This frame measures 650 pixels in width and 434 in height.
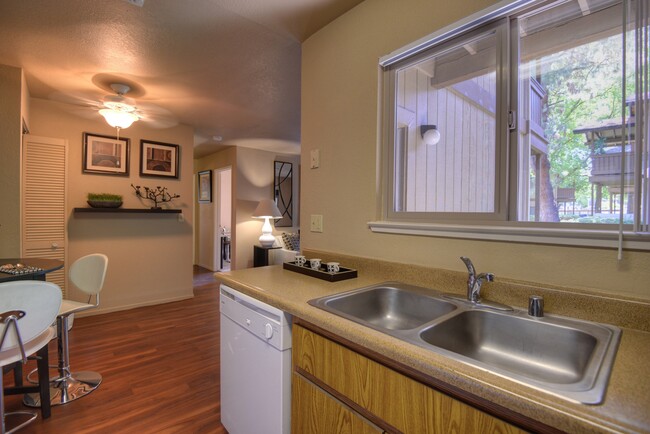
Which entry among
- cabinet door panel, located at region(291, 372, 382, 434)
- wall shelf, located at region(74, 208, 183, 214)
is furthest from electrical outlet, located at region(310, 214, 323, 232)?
wall shelf, located at region(74, 208, 183, 214)

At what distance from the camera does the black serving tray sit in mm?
1505

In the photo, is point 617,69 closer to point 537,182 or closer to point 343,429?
point 537,182

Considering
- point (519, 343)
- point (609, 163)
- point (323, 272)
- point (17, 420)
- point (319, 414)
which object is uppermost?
point (609, 163)

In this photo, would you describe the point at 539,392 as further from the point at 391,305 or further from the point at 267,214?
the point at 267,214

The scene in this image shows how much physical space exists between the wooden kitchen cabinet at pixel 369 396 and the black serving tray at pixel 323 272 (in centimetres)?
40

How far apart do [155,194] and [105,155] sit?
681mm

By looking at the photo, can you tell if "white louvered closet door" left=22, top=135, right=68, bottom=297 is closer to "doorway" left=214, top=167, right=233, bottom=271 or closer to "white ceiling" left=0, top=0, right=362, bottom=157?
"white ceiling" left=0, top=0, right=362, bottom=157

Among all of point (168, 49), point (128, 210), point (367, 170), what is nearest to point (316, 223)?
point (367, 170)

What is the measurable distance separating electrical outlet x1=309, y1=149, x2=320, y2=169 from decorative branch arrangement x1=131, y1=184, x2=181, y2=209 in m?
2.82

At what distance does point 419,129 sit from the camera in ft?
5.38

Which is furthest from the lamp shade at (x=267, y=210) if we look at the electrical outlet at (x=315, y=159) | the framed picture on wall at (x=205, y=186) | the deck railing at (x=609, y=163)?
the deck railing at (x=609, y=163)

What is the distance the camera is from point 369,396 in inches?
34.7

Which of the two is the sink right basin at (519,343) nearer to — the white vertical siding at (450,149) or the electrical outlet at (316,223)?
the white vertical siding at (450,149)

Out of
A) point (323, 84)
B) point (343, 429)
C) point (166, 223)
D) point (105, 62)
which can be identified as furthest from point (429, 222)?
point (166, 223)
